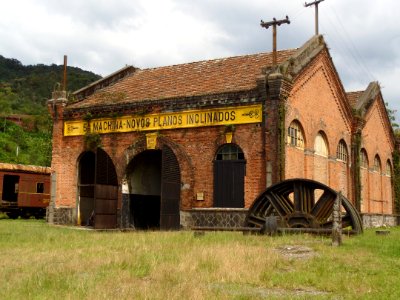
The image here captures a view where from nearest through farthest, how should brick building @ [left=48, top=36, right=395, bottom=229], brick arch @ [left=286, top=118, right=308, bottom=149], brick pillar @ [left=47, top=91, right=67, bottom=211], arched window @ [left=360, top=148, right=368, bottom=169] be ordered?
brick building @ [left=48, top=36, right=395, bottom=229], brick arch @ [left=286, top=118, right=308, bottom=149], brick pillar @ [left=47, top=91, right=67, bottom=211], arched window @ [left=360, top=148, right=368, bottom=169]

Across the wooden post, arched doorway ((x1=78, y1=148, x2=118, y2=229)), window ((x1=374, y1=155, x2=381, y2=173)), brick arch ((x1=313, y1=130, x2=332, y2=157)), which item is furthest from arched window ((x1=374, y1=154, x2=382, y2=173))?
the wooden post

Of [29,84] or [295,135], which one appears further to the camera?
[29,84]

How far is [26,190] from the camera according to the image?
30.8 m

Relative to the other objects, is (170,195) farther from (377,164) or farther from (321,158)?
(377,164)

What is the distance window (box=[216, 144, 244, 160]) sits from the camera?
749 inches

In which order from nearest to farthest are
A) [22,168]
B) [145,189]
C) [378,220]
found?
1. [145,189]
2. [378,220]
3. [22,168]

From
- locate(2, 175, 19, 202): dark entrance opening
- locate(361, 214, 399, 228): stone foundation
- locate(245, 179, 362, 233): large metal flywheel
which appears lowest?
locate(361, 214, 399, 228): stone foundation

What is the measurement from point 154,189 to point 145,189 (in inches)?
31.2

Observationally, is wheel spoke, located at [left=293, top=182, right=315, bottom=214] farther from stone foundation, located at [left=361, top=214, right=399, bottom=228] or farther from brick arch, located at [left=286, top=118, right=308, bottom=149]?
stone foundation, located at [left=361, top=214, right=399, bottom=228]

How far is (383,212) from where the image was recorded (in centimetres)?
2906

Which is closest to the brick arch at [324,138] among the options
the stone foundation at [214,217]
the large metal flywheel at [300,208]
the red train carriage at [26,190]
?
the stone foundation at [214,217]

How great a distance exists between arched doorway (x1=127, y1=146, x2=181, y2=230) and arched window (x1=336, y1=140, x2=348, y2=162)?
26.7 ft

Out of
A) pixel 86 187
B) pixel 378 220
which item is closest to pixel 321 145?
pixel 378 220

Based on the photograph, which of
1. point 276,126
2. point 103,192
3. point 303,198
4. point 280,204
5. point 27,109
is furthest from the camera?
point 27,109
